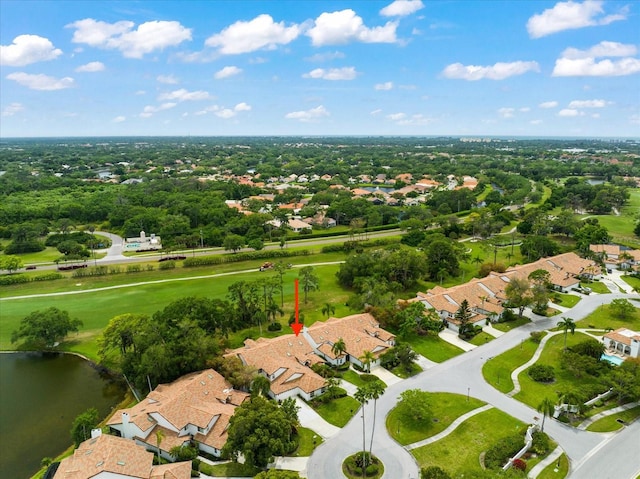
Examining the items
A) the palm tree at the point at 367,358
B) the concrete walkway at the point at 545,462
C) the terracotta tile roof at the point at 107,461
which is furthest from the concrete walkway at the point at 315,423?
the concrete walkway at the point at 545,462

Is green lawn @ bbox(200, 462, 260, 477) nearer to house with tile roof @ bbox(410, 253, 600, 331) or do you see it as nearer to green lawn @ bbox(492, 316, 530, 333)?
house with tile roof @ bbox(410, 253, 600, 331)

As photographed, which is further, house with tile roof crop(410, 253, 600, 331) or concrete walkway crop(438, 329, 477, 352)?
house with tile roof crop(410, 253, 600, 331)

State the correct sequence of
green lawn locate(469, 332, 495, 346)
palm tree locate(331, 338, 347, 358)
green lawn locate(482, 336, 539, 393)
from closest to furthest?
green lawn locate(482, 336, 539, 393), palm tree locate(331, 338, 347, 358), green lawn locate(469, 332, 495, 346)

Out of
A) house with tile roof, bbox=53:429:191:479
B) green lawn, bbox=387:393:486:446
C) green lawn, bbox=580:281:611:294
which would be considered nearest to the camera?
house with tile roof, bbox=53:429:191:479

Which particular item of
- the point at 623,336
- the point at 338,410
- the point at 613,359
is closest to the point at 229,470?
the point at 338,410

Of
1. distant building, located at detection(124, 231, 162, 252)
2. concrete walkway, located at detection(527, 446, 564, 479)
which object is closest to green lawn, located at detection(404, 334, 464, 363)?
concrete walkway, located at detection(527, 446, 564, 479)

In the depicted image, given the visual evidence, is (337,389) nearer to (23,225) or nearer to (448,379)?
(448,379)

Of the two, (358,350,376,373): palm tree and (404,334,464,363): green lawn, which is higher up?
(358,350,376,373): palm tree

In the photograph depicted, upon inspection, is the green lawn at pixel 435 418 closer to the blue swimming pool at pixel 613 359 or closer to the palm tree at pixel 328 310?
the blue swimming pool at pixel 613 359
